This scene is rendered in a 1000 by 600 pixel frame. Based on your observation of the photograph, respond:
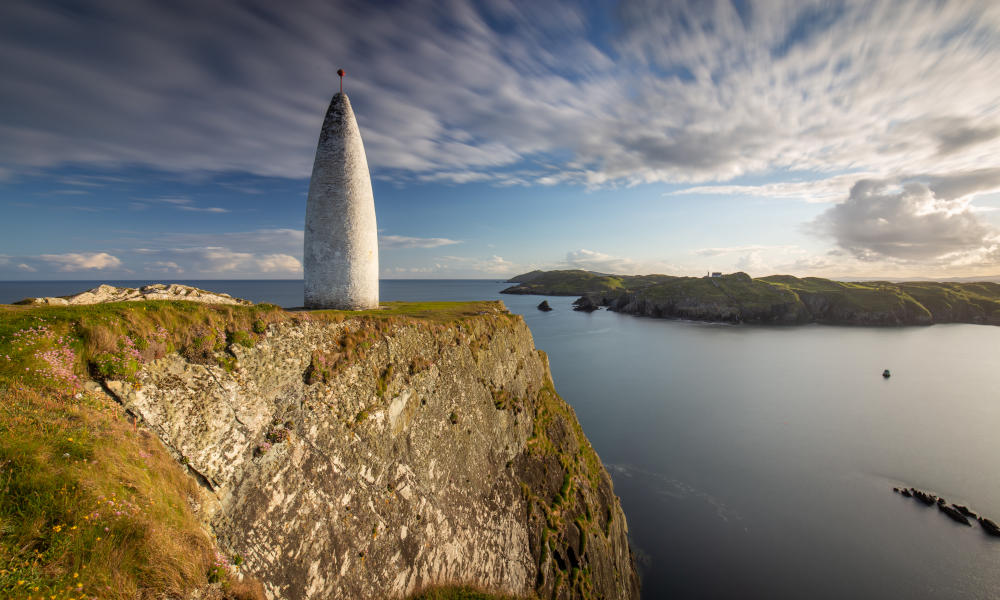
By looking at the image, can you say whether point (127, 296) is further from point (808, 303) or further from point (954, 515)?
point (808, 303)

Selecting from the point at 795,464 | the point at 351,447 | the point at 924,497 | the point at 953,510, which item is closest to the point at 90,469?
the point at 351,447

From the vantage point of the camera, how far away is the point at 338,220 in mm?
15922

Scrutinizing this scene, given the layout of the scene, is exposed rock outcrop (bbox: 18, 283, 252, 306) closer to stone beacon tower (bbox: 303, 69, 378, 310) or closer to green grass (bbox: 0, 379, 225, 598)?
stone beacon tower (bbox: 303, 69, 378, 310)

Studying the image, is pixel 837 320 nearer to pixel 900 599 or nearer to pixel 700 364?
pixel 700 364

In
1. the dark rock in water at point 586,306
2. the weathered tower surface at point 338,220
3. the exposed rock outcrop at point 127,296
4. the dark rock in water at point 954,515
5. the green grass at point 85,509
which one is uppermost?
the weathered tower surface at point 338,220

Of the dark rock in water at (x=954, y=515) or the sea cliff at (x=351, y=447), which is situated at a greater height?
the sea cliff at (x=351, y=447)

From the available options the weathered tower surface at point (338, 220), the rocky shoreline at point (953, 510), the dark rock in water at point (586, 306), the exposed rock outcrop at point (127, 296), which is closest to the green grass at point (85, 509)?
the exposed rock outcrop at point (127, 296)

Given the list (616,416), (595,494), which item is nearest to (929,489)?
(616,416)

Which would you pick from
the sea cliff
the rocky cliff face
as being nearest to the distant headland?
the rocky cliff face

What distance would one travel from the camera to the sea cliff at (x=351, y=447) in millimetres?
8352

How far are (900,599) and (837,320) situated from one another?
119 metres

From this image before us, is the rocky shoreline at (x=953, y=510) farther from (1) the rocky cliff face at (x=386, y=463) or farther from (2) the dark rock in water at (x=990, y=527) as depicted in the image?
(1) the rocky cliff face at (x=386, y=463)

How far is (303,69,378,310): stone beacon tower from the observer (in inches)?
629

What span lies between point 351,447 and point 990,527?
40216 millimetres
